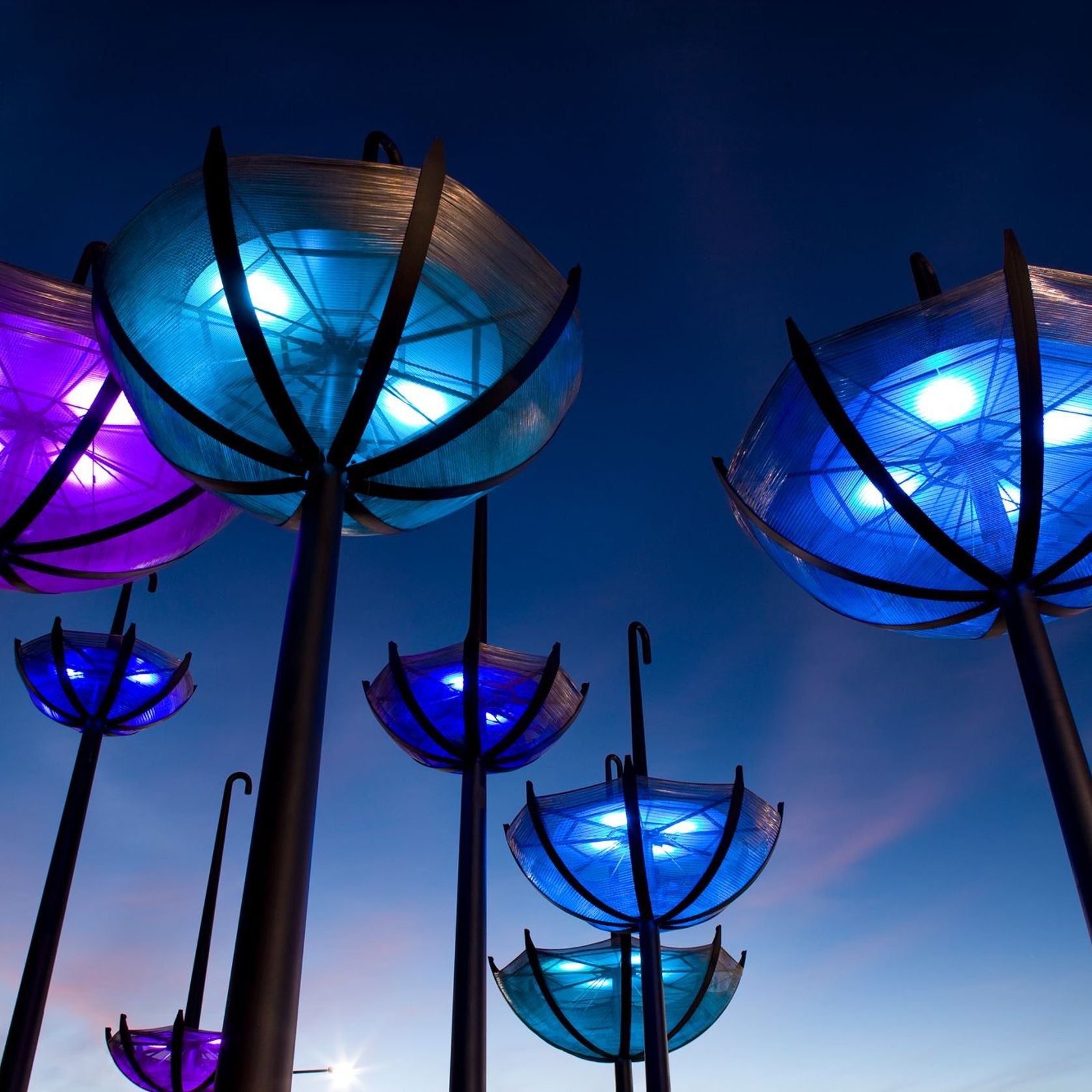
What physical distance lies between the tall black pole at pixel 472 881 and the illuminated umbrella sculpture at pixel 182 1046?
6.49 meters

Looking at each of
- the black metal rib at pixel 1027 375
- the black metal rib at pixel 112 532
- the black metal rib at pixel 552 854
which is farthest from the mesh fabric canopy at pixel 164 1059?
the black metal rib at pixel 1027 375

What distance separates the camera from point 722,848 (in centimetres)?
1086

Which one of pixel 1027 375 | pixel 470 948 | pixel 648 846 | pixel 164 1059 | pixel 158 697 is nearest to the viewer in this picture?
pixel 1027 375

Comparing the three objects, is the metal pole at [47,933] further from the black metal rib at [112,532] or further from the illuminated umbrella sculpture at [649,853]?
the illuminated umbrella sculpture at [649,853]

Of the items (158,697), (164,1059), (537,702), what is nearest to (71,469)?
(537,702)

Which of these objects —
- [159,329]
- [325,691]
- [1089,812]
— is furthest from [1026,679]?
[159,329]

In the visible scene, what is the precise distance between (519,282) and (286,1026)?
427 cm

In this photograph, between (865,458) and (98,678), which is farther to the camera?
(98,678)

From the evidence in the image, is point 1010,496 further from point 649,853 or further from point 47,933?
point 47,933

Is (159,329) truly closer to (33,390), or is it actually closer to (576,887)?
(33,390)

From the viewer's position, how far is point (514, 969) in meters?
14.5

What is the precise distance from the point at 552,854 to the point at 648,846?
3.90ft

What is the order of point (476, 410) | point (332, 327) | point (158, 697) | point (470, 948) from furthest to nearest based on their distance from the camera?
point (158, 697) < point (470, 948) < point (476, 410) < point (332, 327)

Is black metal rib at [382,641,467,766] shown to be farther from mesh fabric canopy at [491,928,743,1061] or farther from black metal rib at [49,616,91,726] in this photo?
mesh fabric canopy at [491,928,743,1061]
